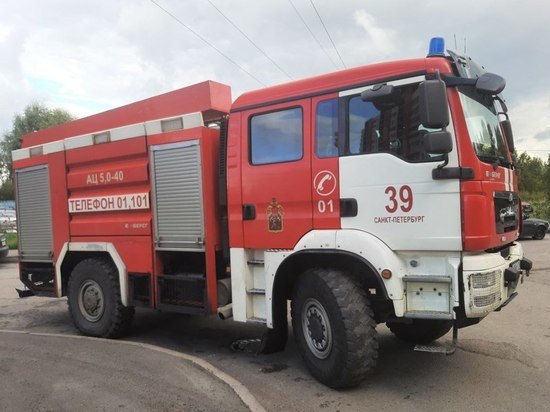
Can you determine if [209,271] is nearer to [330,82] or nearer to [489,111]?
[330,82]

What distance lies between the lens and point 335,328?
4.42 meters

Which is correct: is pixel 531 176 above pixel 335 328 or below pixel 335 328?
above

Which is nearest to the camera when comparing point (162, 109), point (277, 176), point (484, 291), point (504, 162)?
point (484, 291)

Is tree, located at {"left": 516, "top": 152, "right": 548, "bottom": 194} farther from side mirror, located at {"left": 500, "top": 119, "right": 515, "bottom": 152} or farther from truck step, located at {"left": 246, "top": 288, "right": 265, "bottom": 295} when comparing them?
truck step, located at {"left": 246, "top": 288, "right": 265, "bottom": 295}

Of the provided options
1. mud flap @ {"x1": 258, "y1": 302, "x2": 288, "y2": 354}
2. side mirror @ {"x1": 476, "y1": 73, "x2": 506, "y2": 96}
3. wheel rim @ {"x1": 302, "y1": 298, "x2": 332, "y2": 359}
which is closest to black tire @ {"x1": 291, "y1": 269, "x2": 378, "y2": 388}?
wheel rim @ {"x1": 302, "y1": 298, "x2": 332, "y2": 359}

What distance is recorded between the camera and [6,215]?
34.6 meters

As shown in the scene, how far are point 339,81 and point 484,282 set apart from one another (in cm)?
213

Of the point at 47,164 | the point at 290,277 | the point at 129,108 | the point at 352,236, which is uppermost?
the point at 129,108

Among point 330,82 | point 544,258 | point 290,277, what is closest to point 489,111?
point 330,82

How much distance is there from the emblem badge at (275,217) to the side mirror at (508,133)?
2.53 m

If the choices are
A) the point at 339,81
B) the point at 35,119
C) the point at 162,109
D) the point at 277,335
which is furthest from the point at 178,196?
the point at 35,119

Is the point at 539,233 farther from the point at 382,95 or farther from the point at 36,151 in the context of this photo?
the point at 36,151

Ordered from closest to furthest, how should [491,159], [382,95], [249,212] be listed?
[382,95] < [491,159] < [249,212]

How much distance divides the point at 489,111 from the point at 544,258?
10.5 metres
